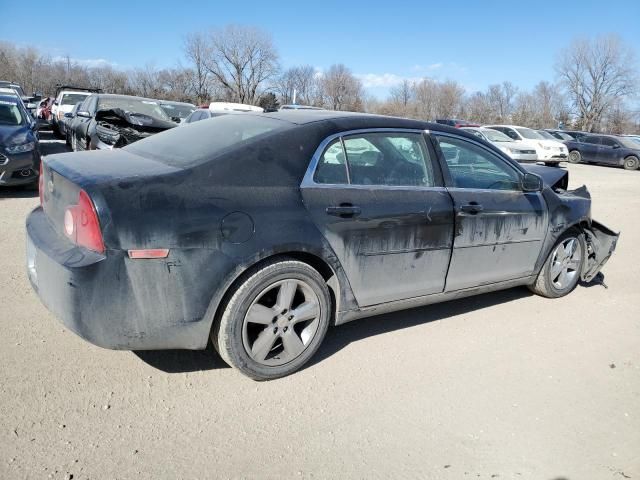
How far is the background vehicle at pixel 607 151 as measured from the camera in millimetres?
25250

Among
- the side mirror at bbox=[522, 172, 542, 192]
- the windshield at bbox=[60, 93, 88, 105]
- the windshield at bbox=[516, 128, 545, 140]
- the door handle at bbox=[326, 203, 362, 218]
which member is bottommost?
the door handle at bbox=[326, 203, 362, 218]

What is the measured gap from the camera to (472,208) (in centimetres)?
381

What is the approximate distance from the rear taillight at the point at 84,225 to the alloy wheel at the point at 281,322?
0.91 meters

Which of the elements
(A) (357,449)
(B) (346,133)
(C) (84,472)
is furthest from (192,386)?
(B) (346,133)

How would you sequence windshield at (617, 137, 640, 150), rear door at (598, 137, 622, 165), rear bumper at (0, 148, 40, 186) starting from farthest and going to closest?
rear door at (598, 137, 622, 165), windshield at (617, 137, 640, 150), rear bumper at (0, 148, 40, 186)

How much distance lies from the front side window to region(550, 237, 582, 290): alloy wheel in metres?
0.96

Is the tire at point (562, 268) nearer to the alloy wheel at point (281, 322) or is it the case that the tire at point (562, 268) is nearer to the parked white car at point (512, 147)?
the alloy wheel at point (281, 322)

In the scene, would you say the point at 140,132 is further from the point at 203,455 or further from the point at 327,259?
the point at 203,455

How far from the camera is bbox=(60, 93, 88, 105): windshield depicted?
18.1 metres

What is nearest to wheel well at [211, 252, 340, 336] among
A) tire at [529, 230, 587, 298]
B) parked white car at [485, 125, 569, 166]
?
tire at [529, 230, 587, 298]

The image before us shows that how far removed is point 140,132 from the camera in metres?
8.69

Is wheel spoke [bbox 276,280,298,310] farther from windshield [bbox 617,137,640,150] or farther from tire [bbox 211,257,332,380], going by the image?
windshield [bbox 617,137,640,150]

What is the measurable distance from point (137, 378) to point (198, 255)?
0.94m

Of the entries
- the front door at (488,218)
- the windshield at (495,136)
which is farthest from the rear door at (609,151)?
the front door at (488,218)
